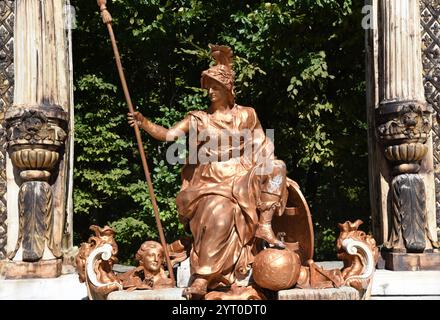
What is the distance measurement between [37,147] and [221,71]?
86.7 inches

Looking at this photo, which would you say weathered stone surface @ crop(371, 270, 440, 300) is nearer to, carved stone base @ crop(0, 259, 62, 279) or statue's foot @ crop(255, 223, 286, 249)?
statue's foot @ crop(255, 223, 286, 249)

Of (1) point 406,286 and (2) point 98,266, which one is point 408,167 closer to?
(1) point 406,286

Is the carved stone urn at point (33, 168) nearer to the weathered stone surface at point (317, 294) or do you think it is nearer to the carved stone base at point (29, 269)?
the carved stone base at point (29, 269)

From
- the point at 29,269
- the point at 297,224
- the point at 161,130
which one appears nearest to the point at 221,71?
the point at 161,130

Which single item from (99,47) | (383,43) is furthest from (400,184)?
(99,47)

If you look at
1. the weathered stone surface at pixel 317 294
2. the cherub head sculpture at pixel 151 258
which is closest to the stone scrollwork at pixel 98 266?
the cherub head sculpture at pixel 151 258

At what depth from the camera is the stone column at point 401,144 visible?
6559 mm

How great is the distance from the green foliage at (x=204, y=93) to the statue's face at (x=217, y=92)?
3.47 metres

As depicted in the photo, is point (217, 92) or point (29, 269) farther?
point (29, 269)

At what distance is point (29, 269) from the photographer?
640 cm

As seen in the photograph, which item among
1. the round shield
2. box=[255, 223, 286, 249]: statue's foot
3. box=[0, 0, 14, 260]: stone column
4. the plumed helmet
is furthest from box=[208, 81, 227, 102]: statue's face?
box=[0, 0, 14, 260]: stone column

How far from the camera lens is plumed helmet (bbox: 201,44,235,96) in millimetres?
5719

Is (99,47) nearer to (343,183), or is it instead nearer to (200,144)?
(343,183)

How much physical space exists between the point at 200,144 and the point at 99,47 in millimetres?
6065
